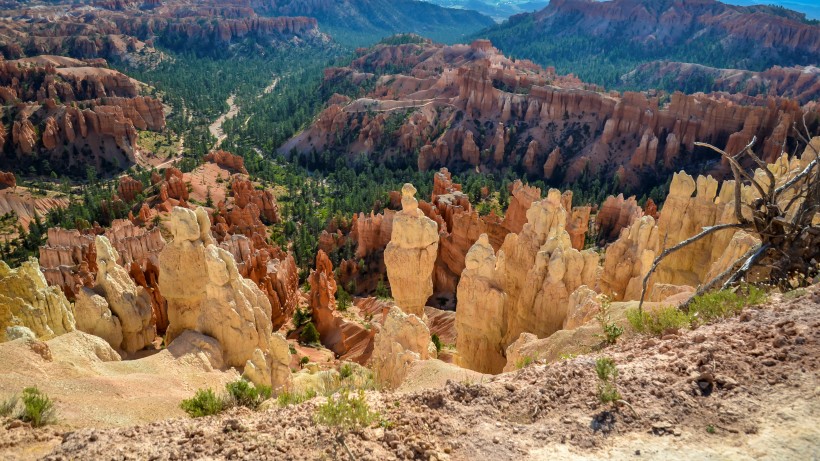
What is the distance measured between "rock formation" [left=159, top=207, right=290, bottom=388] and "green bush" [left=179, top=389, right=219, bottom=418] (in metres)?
4.44

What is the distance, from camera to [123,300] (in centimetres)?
1425

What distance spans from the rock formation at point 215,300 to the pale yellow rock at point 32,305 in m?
2.58

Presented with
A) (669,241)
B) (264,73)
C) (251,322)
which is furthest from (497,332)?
(264,73)

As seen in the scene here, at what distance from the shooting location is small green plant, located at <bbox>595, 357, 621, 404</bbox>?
5586 mm

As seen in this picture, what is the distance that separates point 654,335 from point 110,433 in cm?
728

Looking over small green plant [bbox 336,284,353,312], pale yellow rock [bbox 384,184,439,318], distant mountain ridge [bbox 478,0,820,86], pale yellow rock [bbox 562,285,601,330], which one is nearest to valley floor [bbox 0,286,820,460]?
pale yellow rock [bbox 562,285,601,330]

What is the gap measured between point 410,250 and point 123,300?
847 cm

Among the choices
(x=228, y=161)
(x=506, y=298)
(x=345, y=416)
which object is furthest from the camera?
(x=228, y=161)

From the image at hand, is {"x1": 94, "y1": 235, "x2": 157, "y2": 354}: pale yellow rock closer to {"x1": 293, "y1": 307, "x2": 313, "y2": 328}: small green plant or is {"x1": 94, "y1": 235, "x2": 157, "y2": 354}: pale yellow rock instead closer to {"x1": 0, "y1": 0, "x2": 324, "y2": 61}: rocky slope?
{"x1": 293, "y1": 307, "x2": 313, "y2": 328}: small green plant

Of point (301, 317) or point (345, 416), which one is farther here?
point (301, 317)

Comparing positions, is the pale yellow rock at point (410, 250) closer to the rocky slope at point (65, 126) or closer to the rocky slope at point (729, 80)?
the rocky slope at point (65, 126)

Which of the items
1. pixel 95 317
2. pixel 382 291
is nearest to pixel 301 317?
pixel 382 291

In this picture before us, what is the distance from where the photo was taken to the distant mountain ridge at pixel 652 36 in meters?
101

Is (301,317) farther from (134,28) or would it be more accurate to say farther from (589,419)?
(134,28)
